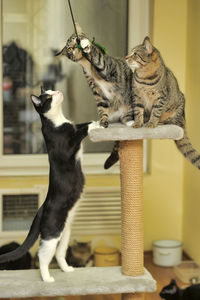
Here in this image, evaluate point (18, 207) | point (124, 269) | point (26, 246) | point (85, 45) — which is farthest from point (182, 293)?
point (18, 207)

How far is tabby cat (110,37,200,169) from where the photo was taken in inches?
85.0

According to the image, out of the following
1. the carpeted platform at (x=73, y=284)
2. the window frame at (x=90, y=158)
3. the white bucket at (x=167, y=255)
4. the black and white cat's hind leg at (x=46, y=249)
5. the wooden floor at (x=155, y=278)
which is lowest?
the wooden floor at (x=155, y=278)

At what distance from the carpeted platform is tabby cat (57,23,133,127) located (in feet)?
2.33

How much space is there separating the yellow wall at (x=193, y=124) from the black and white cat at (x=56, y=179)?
1.39 metres

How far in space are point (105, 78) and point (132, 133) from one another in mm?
305

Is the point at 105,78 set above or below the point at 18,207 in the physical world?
above

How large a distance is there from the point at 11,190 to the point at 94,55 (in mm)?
1683

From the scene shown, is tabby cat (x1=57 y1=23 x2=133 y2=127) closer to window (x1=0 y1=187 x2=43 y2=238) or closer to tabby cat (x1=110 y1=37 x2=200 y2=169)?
tabby cat (x1=110 y1=37 x2=200 y2=169)

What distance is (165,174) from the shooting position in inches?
147

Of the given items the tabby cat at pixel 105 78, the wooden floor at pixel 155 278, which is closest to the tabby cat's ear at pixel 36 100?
the tabby cat at pixel 105 78

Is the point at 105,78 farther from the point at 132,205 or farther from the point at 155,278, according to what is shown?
the point at 155,278

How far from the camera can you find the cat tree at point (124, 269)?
6.93ft

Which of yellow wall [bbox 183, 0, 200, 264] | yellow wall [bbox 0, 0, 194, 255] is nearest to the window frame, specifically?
yellow wall [bbox 0, 0, 194, 255]

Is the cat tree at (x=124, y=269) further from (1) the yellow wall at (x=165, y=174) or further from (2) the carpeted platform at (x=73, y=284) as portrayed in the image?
(1) the yellow wall at (x=165, y=174)
